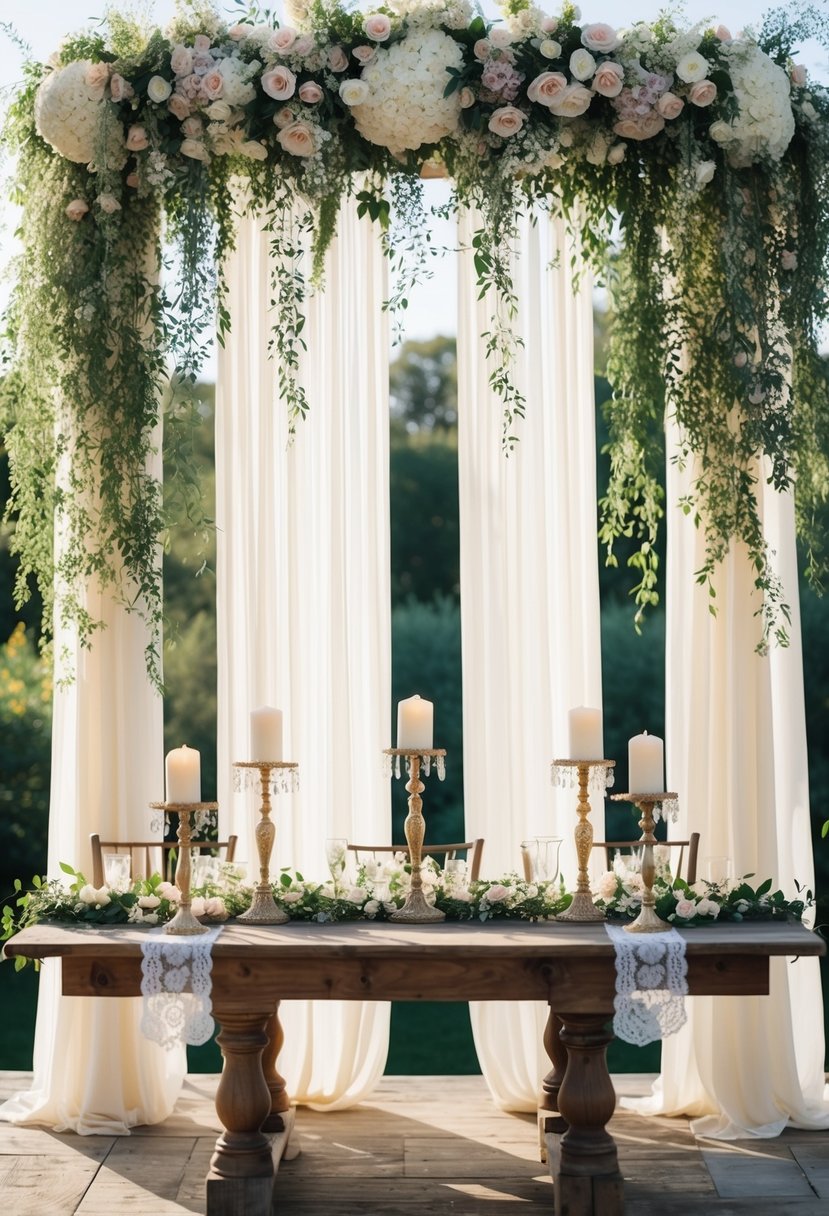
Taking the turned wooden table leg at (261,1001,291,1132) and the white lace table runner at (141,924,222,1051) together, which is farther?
the turned wooden table leg at (261,1001,291,1132)

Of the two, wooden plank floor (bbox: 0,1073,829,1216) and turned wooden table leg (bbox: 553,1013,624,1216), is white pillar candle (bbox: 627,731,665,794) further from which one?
wooden plank floor (bbox: 0,1073,829,1216)

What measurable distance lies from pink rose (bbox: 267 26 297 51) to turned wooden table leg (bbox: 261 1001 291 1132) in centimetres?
239

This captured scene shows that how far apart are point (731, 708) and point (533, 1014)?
1019mm

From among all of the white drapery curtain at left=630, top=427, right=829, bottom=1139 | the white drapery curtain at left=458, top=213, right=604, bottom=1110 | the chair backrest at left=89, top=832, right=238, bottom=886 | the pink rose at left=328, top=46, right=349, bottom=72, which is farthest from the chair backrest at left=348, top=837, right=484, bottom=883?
the pink rose at left=328, top=46, right=349, bottom=72

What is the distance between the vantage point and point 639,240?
11.8 feet

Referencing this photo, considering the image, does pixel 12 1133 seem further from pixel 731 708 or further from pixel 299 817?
pixel 731 708

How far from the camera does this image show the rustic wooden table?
2.87 m

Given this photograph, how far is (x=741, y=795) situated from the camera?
144 inches

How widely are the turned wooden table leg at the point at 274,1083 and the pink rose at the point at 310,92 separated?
226 cm

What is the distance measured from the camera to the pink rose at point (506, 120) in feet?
11.1

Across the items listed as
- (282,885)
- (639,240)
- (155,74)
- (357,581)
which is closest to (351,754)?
(357,581)

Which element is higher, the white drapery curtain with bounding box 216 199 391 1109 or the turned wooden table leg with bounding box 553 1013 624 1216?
the white drapery curtain with bounding box 216 199 391 1109

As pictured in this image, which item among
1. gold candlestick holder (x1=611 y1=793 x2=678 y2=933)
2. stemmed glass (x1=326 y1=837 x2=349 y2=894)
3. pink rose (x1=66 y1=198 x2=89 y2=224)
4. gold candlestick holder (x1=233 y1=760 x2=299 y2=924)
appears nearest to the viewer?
gold candlestick holder (x1=611 y1=793 x2=678 y2=933)

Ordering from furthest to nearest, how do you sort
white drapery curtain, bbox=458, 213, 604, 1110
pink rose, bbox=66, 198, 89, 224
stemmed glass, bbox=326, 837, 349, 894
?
white drapery curtain, bbox=458, 213, 604, 1110
pink rose, bbox=66, 198, 89, 224
stemmed glass, bbox=326, 837, 349, 894
